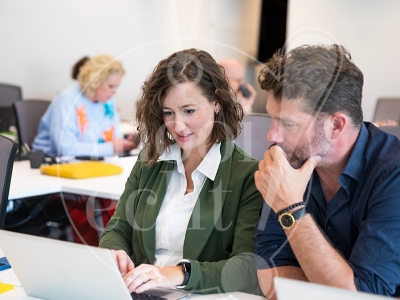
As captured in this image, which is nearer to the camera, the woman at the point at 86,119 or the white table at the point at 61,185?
the white table at the point at 61,185

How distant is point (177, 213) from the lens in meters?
1.86

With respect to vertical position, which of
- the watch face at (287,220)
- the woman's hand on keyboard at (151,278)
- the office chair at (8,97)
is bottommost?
the office chair at (8,97)

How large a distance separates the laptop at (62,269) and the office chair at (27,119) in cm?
282

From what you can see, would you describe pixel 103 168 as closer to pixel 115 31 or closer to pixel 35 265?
pixel 35 265

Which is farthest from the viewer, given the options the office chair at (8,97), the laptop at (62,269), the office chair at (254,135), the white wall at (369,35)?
the white wall at (369,35)

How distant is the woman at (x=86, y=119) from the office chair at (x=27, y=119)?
0.23 meters

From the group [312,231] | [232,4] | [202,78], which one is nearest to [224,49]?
[232,4]

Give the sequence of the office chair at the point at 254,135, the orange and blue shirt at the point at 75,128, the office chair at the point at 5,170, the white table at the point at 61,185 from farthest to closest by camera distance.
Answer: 1. the orange and blue shirt at the point at 75,128
2. the white table at the point at 61,185
3. the office chair at the point at 254,135
4. the office chair at the point at 5,170

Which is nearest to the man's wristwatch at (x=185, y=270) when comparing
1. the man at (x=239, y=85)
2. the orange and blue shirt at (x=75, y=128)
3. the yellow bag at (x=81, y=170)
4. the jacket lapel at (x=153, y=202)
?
the jacket lapel at (x=153, y=202)

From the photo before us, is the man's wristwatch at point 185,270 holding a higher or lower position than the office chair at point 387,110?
higher

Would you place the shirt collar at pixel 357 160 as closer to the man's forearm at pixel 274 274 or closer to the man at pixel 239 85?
the man's forearm at pixel 274 274

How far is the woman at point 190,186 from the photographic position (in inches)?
68.6

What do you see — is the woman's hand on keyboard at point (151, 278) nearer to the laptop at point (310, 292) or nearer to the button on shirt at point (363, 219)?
the button on shirt at point (363, 219)

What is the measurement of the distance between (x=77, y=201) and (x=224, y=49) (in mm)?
4001
